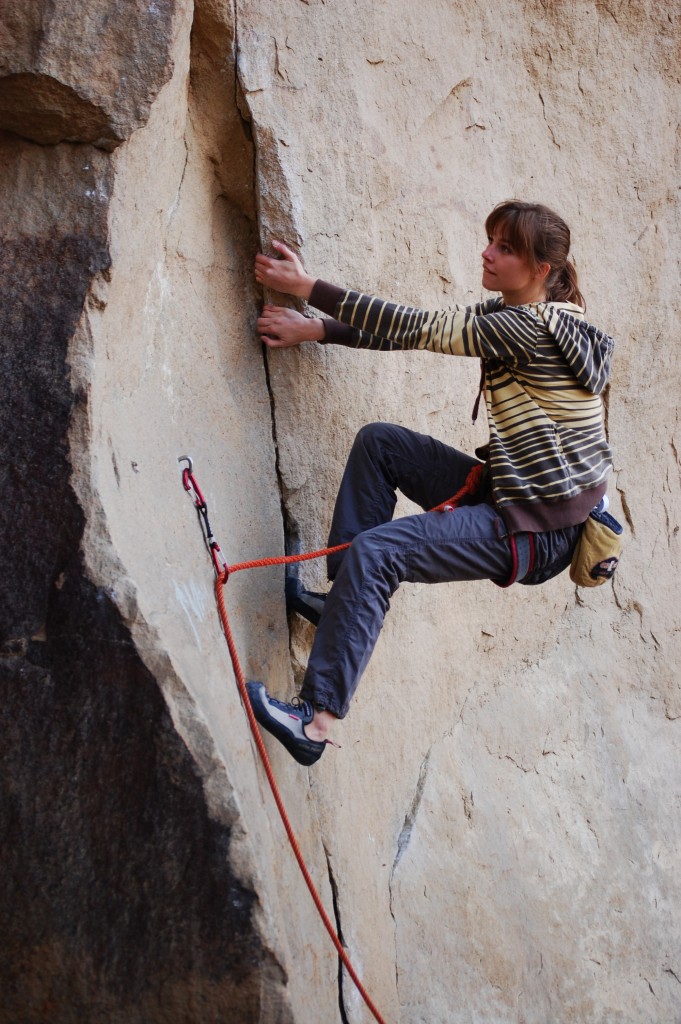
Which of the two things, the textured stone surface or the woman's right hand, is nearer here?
the textured stone surface

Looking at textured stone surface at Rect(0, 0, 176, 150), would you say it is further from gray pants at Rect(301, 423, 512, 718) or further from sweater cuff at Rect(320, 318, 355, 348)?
gray pants at Rect(301, 423, 512, 718)

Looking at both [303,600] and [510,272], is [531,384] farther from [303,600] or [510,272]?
[303,600]

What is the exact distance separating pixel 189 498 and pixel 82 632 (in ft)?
1.73

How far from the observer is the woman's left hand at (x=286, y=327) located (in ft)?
9.53

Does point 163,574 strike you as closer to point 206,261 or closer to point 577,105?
point 206,261

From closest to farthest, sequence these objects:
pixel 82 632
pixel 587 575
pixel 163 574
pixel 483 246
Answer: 1. pixel 82 632
2. pixel 163 574
3. pixel 587 575
4. pixel 483 246

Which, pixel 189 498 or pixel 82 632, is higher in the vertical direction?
pixel 189 498

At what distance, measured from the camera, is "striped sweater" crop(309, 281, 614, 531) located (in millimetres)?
2660

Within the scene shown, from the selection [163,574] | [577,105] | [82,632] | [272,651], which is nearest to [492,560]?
[272,651]

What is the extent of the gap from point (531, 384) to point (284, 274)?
26.9 inches

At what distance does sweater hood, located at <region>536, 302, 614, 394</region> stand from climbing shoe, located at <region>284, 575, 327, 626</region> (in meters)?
0.87

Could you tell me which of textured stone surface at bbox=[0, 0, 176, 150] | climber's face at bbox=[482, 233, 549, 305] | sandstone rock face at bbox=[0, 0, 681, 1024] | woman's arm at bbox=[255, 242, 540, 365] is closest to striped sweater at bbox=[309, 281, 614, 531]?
woman's arm at bbox=[255, 242, 540, 365]

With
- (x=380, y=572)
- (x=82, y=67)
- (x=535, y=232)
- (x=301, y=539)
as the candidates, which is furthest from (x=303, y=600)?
(x=82, y=67)

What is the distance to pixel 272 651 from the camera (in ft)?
9.43
